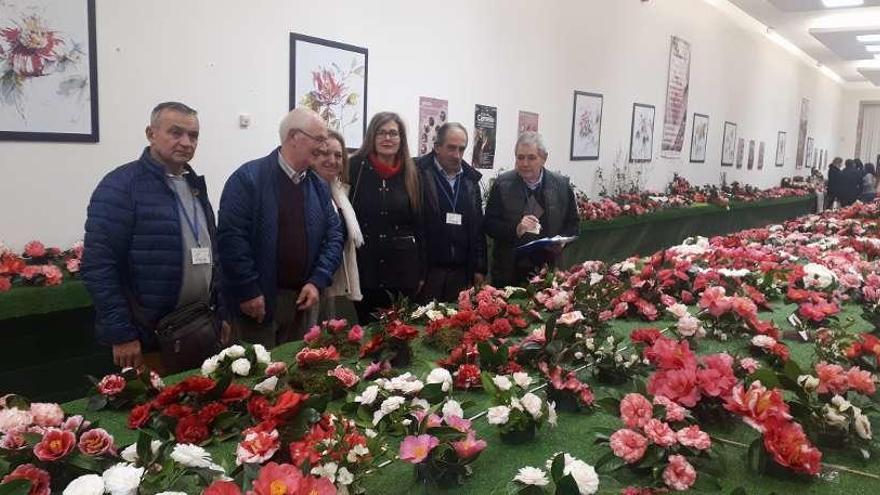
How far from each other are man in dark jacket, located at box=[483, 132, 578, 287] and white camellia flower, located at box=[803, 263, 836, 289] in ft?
4.14

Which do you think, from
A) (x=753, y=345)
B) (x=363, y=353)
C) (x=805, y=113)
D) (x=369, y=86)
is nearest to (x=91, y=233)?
(x=363, y=353)

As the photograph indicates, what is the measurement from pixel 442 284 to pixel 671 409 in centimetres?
218

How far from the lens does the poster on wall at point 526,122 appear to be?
7005 mm

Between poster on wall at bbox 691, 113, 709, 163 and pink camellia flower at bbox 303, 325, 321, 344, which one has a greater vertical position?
poster on wall at bbox 691, 113, 709, 163

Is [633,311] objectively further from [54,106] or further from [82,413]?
[54,106]

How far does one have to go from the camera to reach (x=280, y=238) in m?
2.70

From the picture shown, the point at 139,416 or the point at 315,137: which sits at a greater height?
the point at 315,137

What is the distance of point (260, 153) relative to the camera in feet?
14.4

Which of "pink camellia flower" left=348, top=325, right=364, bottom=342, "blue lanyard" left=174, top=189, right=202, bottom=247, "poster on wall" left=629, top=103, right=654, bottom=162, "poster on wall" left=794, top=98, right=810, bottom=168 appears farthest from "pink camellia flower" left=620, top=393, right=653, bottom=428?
"poster on wall" left=794, top=98, right=810, bottom=168

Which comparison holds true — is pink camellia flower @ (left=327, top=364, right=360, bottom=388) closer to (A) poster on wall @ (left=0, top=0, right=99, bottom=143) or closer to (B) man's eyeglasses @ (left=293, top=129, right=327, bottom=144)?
(B) man's eyeglasses @ (left=293, top=129, right=327, bottom=144)

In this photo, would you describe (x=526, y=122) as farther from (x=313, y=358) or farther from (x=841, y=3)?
(x=841, y=3)

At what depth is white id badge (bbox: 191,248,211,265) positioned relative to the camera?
95.5 inches

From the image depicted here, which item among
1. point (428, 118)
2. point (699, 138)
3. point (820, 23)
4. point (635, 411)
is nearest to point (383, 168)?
point (635, 411)

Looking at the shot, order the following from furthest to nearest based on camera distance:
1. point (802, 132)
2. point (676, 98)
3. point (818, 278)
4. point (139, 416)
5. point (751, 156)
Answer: point (802, 132) < point (751, 156) < point (676, 98) < point (818, 278) < point (139, 416)
